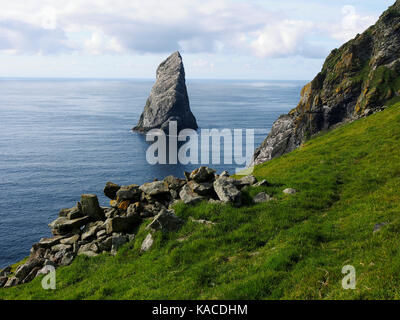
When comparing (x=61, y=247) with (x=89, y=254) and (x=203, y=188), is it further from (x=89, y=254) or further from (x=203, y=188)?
(x=203, y=188)

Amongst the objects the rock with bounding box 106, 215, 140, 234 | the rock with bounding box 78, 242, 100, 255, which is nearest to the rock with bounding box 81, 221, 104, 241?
the rock with bounding box 78, 242, 100, 255

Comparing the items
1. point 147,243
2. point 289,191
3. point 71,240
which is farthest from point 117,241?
point 289,191

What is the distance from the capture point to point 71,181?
4289 inches

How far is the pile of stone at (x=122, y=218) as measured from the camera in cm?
1962

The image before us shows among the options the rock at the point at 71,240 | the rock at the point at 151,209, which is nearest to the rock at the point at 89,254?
the rock at the point at 71,240

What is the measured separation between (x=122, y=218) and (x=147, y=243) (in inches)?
125

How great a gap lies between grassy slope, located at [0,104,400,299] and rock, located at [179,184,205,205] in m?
0.70

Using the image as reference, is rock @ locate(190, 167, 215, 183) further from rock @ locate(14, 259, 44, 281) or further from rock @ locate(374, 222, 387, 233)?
rock @ locate(14, 259, 44, 281)

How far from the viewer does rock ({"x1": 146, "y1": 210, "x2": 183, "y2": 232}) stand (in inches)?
721

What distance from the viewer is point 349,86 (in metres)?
97.4

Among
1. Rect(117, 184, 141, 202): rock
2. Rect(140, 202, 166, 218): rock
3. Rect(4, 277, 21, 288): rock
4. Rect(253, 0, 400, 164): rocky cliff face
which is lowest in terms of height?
Rect(4, 277, 21, 288): rock

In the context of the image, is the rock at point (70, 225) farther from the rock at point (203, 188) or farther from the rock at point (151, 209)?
the rock at point (203, 188)
